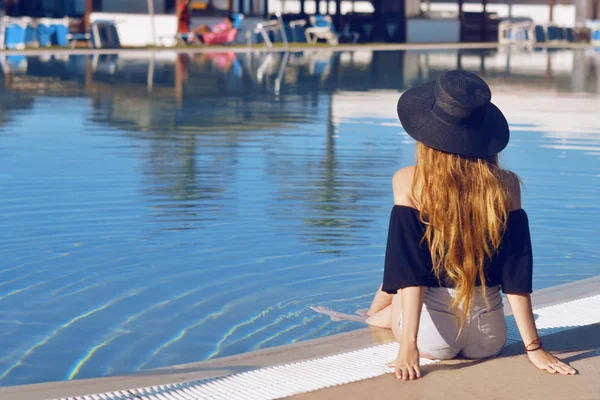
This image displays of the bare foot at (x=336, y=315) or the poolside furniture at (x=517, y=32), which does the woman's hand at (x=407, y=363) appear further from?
the poolside furniture at (x=517, y=32)

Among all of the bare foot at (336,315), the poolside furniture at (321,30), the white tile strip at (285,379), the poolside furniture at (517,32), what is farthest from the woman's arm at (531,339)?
the poolside furniture at (517,32)

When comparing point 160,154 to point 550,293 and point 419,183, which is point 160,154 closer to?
point 550,293

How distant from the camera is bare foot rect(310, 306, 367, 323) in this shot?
512 centimetres

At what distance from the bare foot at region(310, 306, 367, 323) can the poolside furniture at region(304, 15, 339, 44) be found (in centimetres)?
3330

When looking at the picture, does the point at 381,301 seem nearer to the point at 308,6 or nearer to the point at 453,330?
the point at 453,330

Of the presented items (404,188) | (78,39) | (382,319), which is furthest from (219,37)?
(404,188)

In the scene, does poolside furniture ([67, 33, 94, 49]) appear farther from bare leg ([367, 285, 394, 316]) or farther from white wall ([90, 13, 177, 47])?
bare leg ([367, 285, 394, 316])

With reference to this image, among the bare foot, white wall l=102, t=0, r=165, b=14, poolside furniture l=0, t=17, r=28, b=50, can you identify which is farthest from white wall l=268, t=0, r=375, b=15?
the bare foot

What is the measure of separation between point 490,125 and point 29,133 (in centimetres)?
886

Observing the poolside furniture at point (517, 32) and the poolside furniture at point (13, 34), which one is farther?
the poolside furniture at point (517, 32)

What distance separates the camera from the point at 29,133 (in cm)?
1200

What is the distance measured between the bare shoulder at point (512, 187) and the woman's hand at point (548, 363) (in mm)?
512

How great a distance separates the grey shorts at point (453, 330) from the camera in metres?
3.99

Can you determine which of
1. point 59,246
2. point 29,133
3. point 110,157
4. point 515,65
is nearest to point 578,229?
point 59,246
